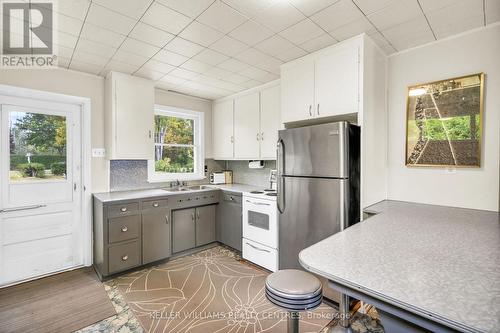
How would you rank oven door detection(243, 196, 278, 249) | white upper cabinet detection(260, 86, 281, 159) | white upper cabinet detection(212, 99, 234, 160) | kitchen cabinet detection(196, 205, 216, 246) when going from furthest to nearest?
white upper cabinet detection(212, 99, 234, 160), kitchen cabinet detection(196, 205, 216, 246), white upper cabinet detection(260, 86, 281, 159), oven door detection(243, 196, 278, 249)

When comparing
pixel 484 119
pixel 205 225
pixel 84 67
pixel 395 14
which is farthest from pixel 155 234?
pixel 484 119

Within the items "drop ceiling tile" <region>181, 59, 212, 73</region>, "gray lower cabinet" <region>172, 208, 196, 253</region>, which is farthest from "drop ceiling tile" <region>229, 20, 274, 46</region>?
"gray lower cabinet" <region>172, 208, 196, 253</region>

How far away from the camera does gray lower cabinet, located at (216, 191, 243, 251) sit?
336cm

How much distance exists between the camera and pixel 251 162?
386 centimetres

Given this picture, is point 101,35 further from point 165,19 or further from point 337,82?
point 337,82

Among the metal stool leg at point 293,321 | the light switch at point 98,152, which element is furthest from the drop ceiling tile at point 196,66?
the metal stool leg at point 293,321

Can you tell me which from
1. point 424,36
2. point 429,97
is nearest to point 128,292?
point 429,97

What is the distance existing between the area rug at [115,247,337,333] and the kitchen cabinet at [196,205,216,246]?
1.35 feet

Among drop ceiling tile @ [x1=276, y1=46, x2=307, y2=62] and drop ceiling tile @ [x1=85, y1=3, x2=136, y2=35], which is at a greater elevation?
drop ceiling tile @ [x1=276, y1=46, x2=307, y2=62]

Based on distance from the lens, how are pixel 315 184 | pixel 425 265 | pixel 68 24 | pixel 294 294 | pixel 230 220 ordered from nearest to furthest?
pixel 425 265
pixel 294 294
pixel 68 24
pixel 315 184
pixel 230 220

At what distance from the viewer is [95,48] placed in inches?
93.1

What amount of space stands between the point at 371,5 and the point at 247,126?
2.22m

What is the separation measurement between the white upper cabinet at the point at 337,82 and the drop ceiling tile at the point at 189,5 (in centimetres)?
126

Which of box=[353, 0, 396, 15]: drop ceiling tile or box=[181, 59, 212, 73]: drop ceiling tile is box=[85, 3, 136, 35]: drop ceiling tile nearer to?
box=[181, 59, 212, 73]: drop ceiling tile
